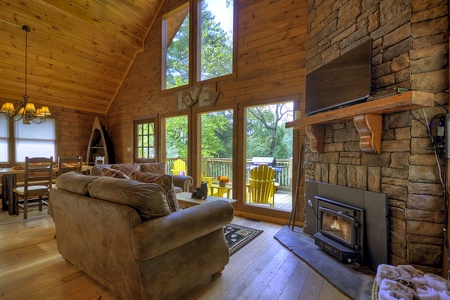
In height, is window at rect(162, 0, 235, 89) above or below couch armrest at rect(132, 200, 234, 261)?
above

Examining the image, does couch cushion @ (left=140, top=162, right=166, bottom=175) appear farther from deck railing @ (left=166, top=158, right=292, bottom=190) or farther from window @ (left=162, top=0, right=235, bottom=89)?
deck railing @ (left=166, top=158, right=292, bottom=190)

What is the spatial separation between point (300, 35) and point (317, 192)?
93.8 inches

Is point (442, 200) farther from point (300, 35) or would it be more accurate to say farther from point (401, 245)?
point (300, 35)

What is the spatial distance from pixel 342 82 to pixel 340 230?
1.61 meters

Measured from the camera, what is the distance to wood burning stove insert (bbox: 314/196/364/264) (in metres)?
2.18

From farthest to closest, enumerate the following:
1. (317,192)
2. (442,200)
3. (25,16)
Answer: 1. (25,16)
2. (317,192)
3. (442,200)

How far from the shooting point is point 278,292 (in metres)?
1.83

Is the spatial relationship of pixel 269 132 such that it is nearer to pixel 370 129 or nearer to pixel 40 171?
pixel 370 129

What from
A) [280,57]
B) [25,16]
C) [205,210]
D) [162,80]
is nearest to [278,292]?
[205,210]

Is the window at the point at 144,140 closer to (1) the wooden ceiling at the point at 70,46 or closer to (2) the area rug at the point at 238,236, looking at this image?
(1) the wooden ceiling at the point at 70,46

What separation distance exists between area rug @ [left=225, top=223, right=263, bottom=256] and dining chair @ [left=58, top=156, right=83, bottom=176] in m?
3.10

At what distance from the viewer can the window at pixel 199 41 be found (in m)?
4.68

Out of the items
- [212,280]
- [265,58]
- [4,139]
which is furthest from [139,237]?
[4,139]

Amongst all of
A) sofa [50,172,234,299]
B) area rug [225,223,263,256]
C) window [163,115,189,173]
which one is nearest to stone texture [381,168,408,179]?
sofa [50,172,234,299]
